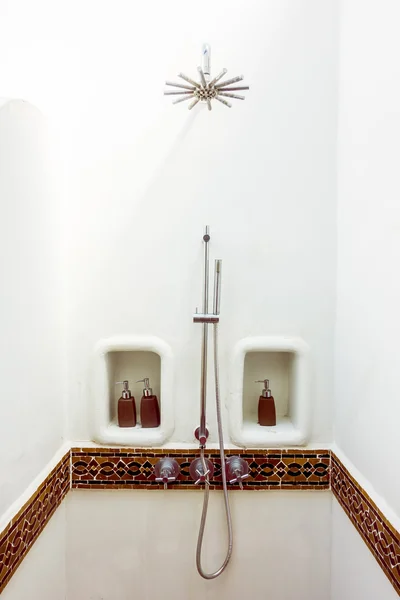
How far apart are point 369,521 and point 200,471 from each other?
549mm

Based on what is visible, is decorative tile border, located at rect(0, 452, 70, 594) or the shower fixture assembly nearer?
decorative tile border, located at rect(0, 452, 70, 594)

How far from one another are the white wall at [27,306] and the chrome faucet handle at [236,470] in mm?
618

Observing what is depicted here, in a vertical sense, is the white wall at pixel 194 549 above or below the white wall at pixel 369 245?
below

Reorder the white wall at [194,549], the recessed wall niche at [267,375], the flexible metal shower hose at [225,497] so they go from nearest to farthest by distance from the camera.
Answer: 1. the flexible metal shower hose at [225,497]
2. the white wall at [194,549]
3. the recessed wall niche at [267,375]

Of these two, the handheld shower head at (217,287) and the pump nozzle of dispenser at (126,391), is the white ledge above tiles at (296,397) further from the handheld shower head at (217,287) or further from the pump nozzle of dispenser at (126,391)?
the pump nozzle of dispenser at (126,391)

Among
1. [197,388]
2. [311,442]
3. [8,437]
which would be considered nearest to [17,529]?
[8,437]

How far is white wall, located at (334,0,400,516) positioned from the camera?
1.01 m

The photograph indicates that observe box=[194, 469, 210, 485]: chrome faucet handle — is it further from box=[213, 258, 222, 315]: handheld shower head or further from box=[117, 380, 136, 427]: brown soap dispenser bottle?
box=[213, 258, 222, 315]: handheld shower head

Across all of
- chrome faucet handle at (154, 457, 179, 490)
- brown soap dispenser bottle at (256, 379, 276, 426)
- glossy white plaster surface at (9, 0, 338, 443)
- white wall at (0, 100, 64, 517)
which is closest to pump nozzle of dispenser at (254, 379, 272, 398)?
brown soap dispenser bottle at (256, 379, 276, 426)

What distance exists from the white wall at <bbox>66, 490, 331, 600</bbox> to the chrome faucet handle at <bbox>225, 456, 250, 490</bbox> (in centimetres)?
10

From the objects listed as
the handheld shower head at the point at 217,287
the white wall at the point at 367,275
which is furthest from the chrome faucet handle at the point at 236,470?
the handheld shower head at the point at 217,287

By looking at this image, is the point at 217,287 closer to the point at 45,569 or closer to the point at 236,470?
the point at 236,470

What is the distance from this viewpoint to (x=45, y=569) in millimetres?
1252

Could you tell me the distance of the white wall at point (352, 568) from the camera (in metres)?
1.07
